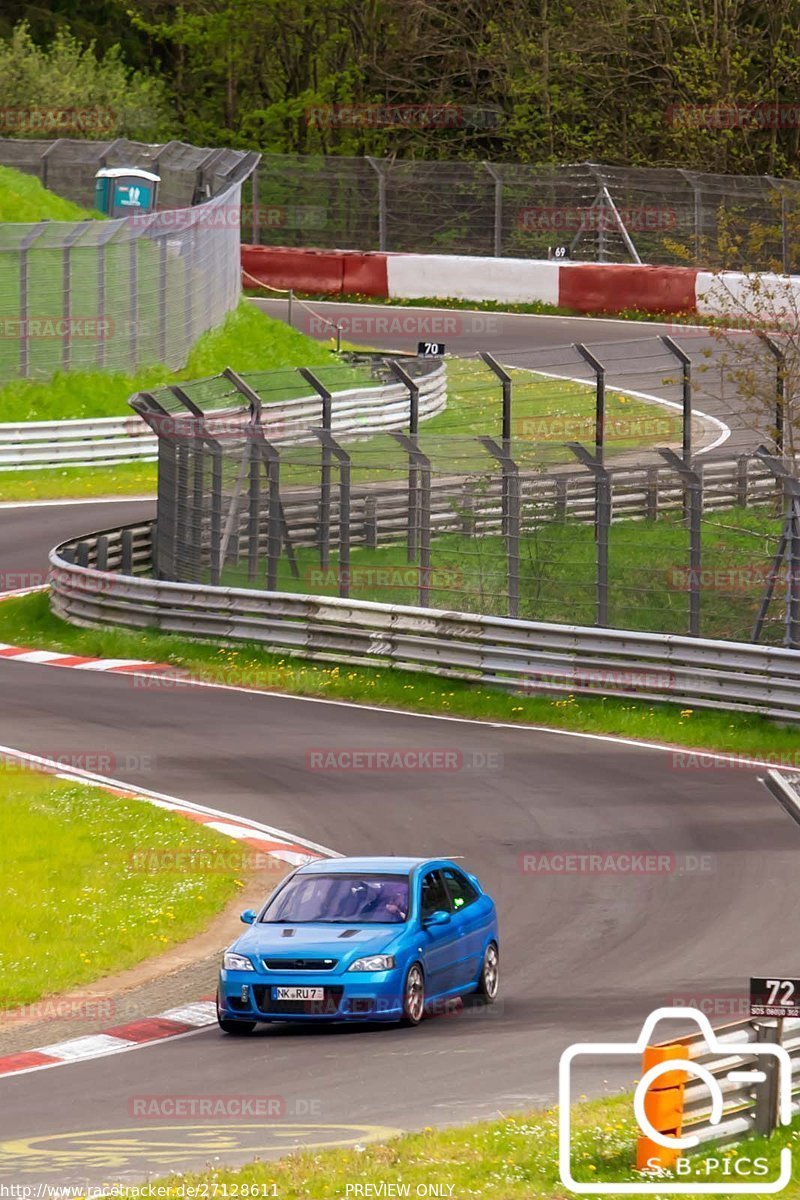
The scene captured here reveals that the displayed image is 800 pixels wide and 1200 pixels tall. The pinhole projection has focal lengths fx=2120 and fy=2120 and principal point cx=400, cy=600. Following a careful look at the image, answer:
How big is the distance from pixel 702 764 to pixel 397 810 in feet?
11.6

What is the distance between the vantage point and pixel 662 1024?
1308cm

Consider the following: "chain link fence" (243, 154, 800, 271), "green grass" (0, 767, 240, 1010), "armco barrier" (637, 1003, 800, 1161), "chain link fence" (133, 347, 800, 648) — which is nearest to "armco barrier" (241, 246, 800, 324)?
"chain link fence" (243, 154, 800, 271)

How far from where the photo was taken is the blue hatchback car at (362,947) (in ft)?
44.5

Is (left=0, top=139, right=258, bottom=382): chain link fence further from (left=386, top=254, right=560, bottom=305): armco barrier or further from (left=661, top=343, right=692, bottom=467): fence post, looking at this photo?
(left=661, top=343, right=692, bottom=467): fence post

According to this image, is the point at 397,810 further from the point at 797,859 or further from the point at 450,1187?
the point at 450,1187

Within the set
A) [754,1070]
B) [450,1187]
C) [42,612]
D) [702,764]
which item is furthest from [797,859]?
[42,612]

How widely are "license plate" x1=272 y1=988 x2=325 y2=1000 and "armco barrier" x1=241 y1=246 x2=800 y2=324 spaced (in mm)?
33138

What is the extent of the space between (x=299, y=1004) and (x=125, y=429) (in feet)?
84.5

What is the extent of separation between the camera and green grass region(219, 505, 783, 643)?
75.2 feet

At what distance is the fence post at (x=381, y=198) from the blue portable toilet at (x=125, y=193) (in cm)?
530

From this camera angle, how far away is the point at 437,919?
14164 millimetres

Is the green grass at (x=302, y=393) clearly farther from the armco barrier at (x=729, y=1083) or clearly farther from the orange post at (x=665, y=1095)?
the orange post at (x=665, y=1095)

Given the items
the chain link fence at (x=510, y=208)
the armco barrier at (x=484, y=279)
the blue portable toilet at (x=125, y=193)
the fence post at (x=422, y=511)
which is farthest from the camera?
the blue portable toilet at (x=125, y=193)

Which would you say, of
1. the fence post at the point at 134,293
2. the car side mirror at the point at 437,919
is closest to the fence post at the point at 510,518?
the car side mirror at the point at 437,919
